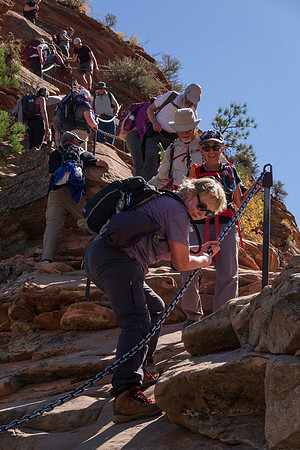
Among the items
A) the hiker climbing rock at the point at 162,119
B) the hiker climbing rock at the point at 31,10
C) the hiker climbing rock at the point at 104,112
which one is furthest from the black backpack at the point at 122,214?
the hiker climbing rock at the point at 31,10

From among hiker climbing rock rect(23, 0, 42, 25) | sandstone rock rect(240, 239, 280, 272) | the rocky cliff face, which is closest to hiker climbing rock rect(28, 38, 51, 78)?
the rocky cliff face

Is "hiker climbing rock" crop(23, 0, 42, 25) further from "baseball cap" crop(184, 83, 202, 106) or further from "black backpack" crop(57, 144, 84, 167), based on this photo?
"baseball cap" crop(184, 83, 202, 106)

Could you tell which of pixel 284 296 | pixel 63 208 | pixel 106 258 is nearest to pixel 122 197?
pixel 106 258

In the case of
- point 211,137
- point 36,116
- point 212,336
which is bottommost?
point 212,336

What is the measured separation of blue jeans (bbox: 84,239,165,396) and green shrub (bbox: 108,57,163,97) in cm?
2259

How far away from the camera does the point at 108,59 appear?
2914 centimetres

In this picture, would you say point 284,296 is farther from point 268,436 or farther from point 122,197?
point 122,197

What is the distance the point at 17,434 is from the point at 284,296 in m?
2.49

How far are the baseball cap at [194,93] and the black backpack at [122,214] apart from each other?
3.61m

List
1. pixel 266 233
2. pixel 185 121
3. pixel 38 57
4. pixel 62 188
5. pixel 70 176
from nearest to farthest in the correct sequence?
1. pixel 266 233
2. pixel 185 121
3. pixel 70 176
4. pixel 62 188
5. pixel 38 57

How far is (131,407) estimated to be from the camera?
3971mm

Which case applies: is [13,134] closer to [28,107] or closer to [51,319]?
[28,107]

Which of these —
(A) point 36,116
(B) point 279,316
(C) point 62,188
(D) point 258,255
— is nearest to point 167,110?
(C) point 62,188

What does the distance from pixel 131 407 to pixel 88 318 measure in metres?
3.04
